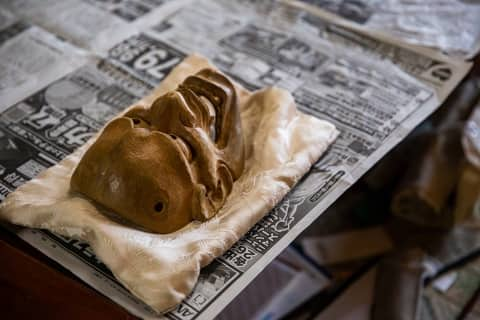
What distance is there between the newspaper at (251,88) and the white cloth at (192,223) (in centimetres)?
2

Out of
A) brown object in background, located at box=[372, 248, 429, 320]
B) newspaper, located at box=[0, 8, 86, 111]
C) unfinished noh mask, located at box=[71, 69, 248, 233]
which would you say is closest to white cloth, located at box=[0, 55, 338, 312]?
unfinished noh mask, located at box=[71, 69, 248, 233]

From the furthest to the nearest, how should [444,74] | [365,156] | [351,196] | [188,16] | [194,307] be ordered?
[351,196]
[188,16]
[444,74]
[365,156]
[194,307]

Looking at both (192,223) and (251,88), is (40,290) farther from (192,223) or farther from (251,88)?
(251,88)

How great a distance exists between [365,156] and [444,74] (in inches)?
8.7

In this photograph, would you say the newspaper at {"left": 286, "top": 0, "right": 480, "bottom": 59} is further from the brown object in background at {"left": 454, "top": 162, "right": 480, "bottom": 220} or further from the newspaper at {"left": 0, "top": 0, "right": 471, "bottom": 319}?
the brown object in background at {"left": 454, "top": 162, "right": 480, "bottom": 220}

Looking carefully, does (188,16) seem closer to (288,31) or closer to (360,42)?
(288,31)

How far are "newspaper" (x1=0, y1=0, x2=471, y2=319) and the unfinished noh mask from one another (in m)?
0.06

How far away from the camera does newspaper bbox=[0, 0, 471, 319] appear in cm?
57

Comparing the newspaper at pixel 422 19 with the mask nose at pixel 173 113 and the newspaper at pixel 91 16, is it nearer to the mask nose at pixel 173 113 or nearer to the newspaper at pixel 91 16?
the newspaper at pixel 91 16

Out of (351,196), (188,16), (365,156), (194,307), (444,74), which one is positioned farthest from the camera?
(351,196)

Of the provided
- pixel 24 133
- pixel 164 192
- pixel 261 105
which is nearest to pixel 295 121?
pixel 261 105

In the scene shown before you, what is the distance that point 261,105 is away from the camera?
71 cm

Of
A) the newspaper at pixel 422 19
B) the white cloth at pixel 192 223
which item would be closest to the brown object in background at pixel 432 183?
the newspaper at pixel 422 19

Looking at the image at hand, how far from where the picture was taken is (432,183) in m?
0.95
